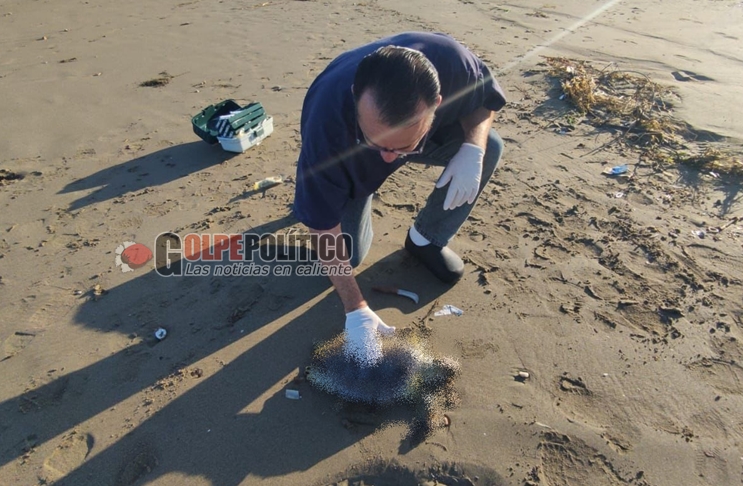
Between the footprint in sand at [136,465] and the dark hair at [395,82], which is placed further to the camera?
the footprint in sand at [136,465]

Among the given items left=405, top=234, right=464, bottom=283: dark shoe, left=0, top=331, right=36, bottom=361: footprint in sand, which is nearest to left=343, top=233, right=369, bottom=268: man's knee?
left=405, top=234, right=464, bottom=283: dark shoe

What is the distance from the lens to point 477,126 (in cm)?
235

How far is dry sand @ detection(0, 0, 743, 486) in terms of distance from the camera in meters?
1.84

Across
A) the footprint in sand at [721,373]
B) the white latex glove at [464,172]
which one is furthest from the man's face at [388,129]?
the footprint in sand at [721,373]

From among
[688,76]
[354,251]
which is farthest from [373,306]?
[688,76]

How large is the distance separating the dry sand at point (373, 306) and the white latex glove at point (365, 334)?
0.25 m

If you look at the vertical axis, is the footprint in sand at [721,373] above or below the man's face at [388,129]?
below

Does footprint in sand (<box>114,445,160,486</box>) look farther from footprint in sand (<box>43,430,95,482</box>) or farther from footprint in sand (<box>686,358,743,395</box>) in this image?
footprint in sand (<box>686,358,743,395</box>)

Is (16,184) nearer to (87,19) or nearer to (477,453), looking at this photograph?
(477,453)

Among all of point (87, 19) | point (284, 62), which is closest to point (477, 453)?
point (284, 62)
